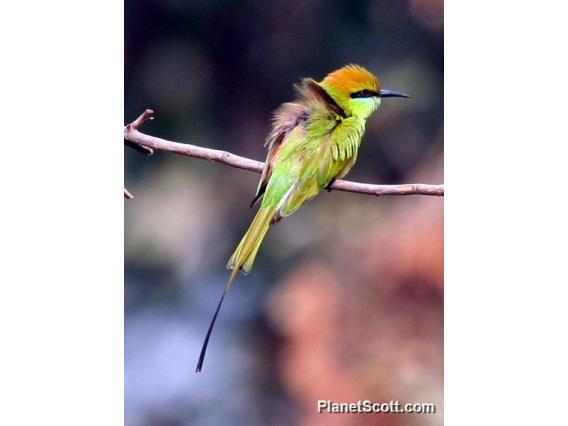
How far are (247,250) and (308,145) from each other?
1.44 ft

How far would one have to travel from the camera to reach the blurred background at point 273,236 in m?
2.78

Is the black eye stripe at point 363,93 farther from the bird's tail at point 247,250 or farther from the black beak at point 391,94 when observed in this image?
the bird's tail at point 247,250

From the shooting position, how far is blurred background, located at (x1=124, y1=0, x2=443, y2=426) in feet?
9.11

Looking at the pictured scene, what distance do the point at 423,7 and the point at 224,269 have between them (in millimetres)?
1179

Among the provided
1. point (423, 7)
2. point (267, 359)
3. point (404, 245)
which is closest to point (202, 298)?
point (267, 359)

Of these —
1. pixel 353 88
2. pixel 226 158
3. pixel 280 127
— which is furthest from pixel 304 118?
pixel 226 158

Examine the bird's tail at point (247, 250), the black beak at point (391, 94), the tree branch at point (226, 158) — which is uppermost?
the black beak at point (391, 94)

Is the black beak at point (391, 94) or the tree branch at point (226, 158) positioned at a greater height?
the black beak at point (391, 94)

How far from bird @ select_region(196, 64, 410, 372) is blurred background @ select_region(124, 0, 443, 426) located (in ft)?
0.11

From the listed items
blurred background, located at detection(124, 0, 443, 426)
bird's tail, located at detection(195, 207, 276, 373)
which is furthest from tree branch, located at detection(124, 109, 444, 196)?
bird's tail, located at detection(195, 207, 276, 373)

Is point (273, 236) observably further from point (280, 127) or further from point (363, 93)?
point (363, 93)

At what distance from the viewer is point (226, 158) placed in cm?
281

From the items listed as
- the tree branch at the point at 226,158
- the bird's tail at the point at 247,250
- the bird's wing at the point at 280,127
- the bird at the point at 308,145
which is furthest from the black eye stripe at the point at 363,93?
the bird's tail at the point at 247,250
